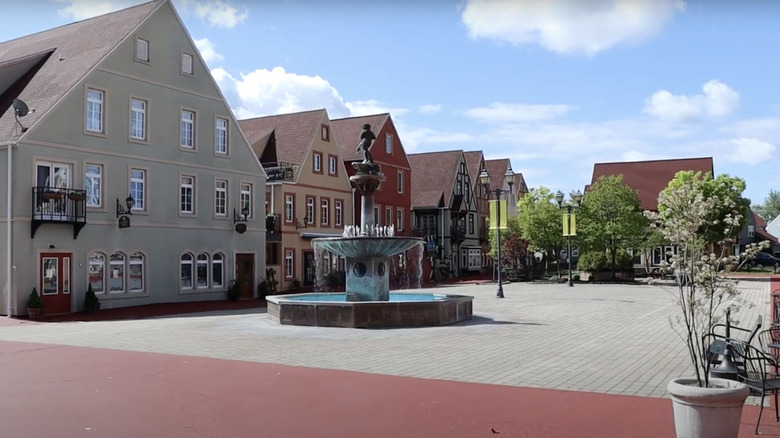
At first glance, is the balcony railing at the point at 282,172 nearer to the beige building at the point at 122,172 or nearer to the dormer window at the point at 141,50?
the beige building at the point at 122,172

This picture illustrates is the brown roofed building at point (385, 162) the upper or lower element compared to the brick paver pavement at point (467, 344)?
upper

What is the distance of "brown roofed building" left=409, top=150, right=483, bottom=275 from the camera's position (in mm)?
58500

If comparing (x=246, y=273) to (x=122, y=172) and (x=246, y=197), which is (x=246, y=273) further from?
(x=122, y=172)

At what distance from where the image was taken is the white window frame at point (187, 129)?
3100cm

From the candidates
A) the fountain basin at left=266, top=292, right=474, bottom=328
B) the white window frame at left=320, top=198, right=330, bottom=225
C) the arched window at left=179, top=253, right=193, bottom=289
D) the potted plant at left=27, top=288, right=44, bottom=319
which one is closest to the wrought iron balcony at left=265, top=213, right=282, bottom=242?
the white window frame at left=320, top=198, right=330, bottom=225

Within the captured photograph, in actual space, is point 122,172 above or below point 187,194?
above

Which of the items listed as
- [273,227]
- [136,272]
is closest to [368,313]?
[136,272]

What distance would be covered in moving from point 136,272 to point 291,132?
647 inches

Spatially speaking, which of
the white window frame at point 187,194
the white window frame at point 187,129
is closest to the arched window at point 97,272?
the white window frame at point 187,194

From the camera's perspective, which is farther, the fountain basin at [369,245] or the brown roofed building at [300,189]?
the brown roofed building at [300,189]

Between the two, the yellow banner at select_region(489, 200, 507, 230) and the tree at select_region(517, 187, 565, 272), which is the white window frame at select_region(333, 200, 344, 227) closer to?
the tree at select_region(517, 187, 565, 272)

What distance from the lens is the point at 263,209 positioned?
35719 millimetres

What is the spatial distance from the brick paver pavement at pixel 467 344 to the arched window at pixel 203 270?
8237mm

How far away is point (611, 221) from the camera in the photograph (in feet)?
159
